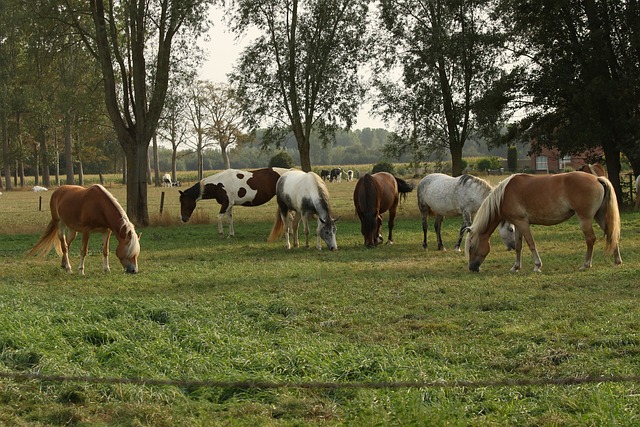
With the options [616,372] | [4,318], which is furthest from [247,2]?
[616,372]

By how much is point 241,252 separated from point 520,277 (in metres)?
7.48

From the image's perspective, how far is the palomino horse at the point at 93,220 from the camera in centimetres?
1317

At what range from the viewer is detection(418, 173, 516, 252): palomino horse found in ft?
50.5

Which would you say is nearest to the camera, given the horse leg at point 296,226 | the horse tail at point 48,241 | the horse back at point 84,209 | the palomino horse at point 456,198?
the horse back at point 84,209

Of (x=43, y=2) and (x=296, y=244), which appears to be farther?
(x=43, y=2)

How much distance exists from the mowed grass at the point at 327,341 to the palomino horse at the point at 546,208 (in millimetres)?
469

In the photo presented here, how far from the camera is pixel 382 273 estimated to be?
1238 centimetres

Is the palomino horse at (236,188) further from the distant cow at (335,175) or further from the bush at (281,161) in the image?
the distant cow at (335,175)

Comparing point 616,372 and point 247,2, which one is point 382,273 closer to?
point 616,372

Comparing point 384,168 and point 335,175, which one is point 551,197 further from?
point 335,175

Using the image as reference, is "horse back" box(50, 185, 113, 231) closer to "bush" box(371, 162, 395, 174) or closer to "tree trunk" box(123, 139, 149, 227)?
"tree trunk" box(123, 139, 149, 227)

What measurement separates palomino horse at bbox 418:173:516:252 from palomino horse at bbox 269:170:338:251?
2.17m

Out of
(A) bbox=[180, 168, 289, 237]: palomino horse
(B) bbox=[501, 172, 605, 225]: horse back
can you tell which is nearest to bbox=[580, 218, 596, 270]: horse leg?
(B) bbox=[501, 172, 605, 225]: horse back

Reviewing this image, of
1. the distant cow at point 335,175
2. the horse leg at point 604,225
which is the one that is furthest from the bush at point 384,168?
the horse leg at point 604,225
